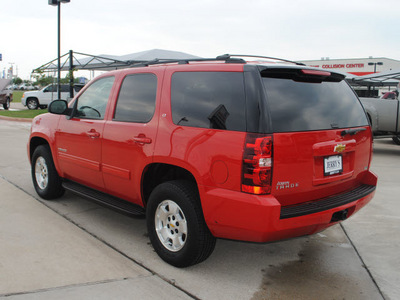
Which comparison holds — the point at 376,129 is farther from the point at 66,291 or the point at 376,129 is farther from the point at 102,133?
the point at 66,291

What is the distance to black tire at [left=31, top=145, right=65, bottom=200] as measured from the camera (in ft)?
16.7

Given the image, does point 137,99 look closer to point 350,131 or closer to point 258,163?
point 258,163

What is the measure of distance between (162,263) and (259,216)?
1194 millimetres

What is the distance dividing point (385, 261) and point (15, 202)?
4490 millimetres

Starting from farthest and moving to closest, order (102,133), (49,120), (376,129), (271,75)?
1. (376,129)
2. (49,120)
3. (102,133)
4. (271,75)

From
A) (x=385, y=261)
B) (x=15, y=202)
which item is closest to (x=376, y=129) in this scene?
(x=385, y=261)

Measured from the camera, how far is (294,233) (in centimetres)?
300

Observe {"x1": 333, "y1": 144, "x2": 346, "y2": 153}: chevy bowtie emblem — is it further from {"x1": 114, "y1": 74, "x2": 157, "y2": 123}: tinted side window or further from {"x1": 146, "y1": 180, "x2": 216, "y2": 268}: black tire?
{"x1": 114, "y1": 74, "x2": 157, "y2": 123}: tinted side window

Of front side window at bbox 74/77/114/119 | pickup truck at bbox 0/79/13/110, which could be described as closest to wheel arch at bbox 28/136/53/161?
front side window at bbox 74/77/114/119

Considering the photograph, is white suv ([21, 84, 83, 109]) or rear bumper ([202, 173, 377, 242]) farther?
white suv ([21, 84, 83, 109])

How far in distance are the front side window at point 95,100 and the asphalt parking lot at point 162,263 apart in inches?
49.5

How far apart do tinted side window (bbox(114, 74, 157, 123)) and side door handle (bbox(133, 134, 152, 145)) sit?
0.16 metres

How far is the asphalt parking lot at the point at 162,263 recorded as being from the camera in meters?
3.04

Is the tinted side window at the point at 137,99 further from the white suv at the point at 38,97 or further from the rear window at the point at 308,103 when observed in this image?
the white suv at the point at 38,97
